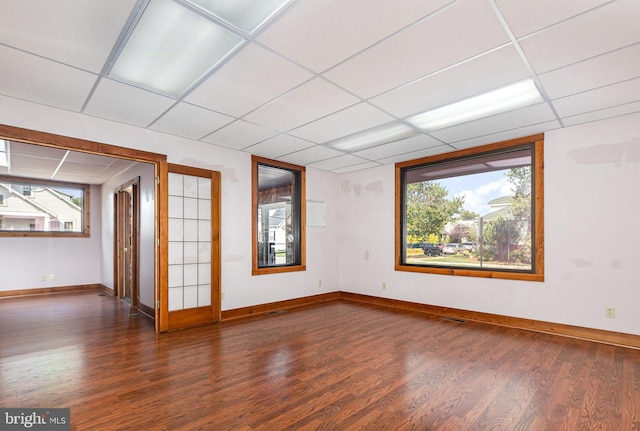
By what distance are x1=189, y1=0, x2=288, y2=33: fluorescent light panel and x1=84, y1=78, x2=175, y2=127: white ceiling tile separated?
152cm

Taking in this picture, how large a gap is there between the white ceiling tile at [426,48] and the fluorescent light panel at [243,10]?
2.59ft

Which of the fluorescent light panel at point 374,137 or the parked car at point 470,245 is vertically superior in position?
the fluorescent light panel at point 374,137

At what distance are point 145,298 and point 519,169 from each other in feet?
20.1

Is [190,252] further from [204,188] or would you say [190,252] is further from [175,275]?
[204,188]

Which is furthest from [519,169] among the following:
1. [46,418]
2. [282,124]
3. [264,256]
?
[46,418]

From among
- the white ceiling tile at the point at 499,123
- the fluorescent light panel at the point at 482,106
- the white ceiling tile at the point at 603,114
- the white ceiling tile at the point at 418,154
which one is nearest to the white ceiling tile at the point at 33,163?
the white ceiling tile at the point at 418,154

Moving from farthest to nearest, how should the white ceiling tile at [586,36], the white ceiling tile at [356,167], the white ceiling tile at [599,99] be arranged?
the white ceiling tile at [356,167]
the white ceiling tile at [599,99]
the white ceiling tile at [586,36]

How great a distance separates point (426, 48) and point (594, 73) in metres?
1.61

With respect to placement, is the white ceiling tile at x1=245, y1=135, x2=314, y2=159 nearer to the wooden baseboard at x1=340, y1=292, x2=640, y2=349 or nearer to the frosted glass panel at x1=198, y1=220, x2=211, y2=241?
the frosted glass panel at x1=198, y1=220, x2=211, y2=241

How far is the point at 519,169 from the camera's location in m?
4.69

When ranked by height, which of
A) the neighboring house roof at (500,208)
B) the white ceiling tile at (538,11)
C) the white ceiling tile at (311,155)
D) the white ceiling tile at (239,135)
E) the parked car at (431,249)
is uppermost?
the white ceiling tile at (538,11)

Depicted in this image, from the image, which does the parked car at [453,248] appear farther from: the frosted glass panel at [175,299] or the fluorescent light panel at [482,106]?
the frosted glass panel at [175,299]

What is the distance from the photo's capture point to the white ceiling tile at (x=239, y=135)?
164 inches

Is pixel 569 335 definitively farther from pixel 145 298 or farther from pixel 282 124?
pixel 145 298
